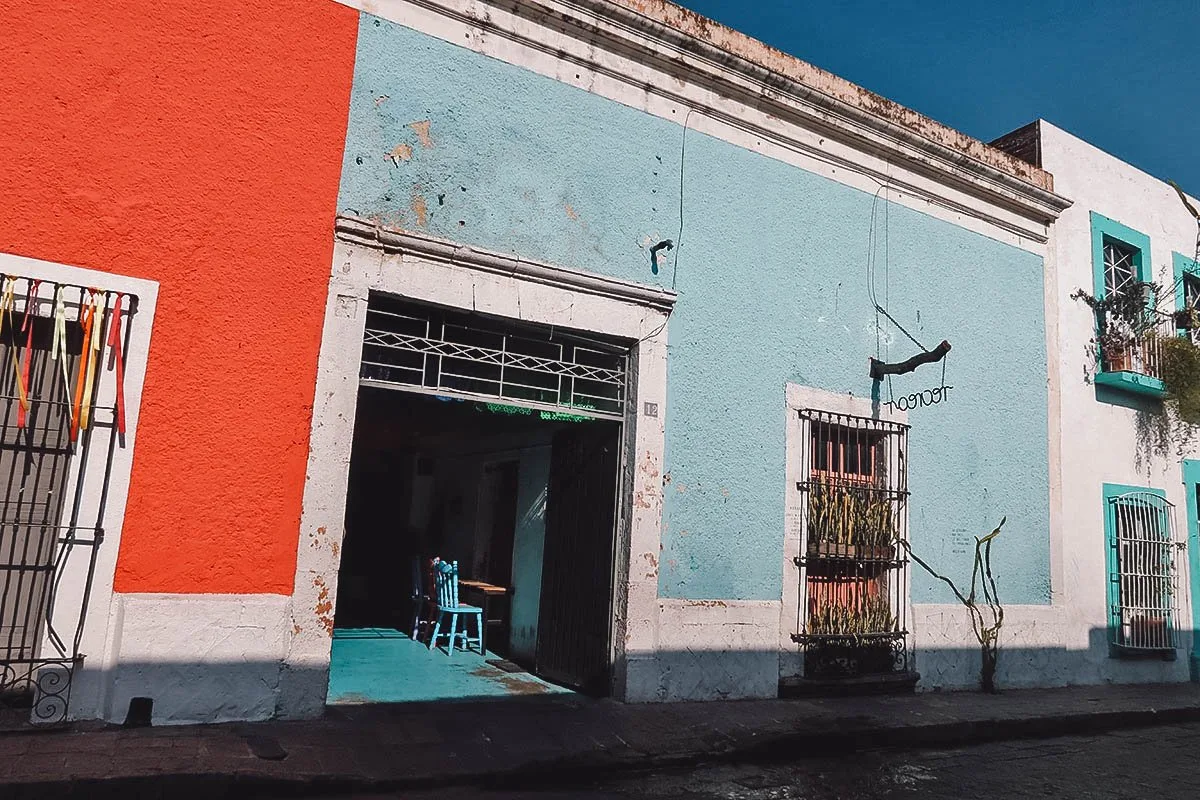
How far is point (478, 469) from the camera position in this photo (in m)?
9.31

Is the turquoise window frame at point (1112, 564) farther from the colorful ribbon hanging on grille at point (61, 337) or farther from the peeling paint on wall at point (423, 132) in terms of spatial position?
the colorful ribbon hanging on grille at point (61, 337)

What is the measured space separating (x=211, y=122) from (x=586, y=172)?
8.20ft

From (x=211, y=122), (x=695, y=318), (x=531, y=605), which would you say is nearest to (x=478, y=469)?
(x=531, y=605)

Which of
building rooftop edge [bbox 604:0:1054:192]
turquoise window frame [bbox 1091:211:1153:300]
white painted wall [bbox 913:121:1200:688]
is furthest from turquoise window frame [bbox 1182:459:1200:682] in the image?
building rooftop edge [bbox 604:0:1054:192]

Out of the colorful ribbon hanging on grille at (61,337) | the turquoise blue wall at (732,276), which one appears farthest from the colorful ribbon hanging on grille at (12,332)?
the turquoise blue wall at (732,276)

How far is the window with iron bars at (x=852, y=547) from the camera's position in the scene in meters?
6.91

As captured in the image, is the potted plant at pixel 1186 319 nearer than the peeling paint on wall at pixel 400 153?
No

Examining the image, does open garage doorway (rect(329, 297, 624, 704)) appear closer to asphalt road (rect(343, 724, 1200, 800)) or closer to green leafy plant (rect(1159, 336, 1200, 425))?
asphalt road (rect(343, 724, 1200, 800))

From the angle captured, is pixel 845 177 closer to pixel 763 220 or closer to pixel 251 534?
pixel 763 220

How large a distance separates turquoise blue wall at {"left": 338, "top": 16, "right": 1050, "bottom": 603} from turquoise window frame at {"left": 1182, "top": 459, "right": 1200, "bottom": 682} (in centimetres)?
239

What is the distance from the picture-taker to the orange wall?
4.60 metres

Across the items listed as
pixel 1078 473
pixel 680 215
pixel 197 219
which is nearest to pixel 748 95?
pixel 680 215

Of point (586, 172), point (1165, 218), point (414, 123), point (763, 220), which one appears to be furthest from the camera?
point (1165, 218)

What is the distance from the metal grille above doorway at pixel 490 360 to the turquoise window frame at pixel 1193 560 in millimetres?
7135
